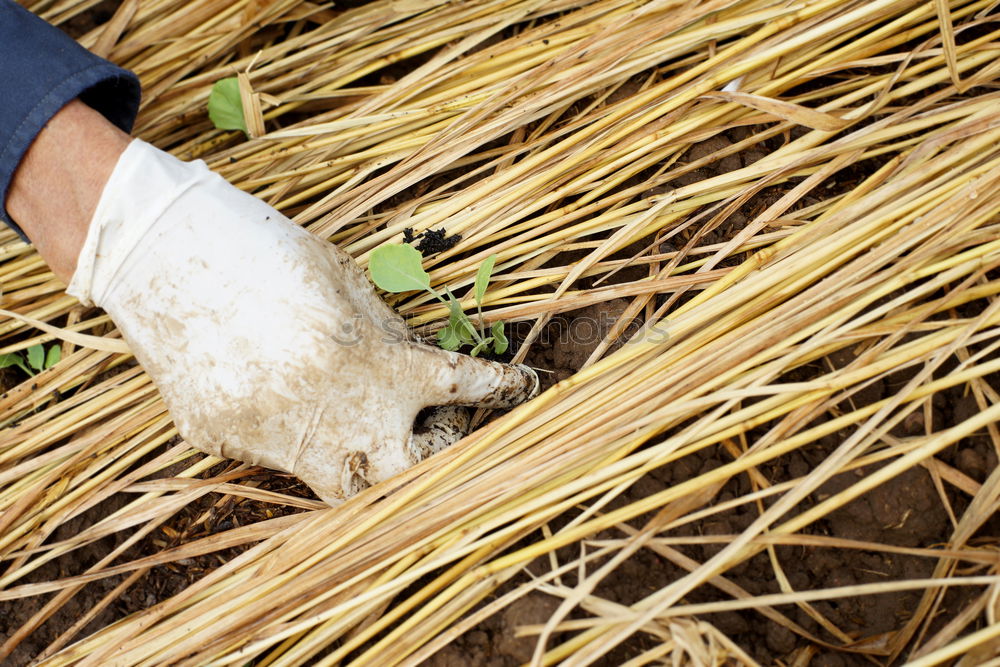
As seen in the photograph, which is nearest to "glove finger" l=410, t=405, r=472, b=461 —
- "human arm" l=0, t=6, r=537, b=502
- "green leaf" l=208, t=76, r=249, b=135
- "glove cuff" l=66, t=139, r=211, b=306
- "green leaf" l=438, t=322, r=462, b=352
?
"human arm" l=0, t=6, r=537, b=502

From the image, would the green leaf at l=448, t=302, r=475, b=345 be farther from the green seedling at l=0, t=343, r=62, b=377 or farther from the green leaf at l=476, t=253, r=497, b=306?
the green seedling at l=0, t=343, r=62, b=377

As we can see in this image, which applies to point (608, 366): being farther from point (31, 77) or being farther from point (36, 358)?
point (36, 358)

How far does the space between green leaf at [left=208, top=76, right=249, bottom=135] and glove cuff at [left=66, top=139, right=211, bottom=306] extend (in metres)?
0.40

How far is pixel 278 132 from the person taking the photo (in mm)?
1486

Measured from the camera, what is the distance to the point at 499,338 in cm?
123

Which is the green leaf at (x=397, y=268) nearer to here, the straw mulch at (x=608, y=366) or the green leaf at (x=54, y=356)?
the straw mulch at (x=608, y=366)

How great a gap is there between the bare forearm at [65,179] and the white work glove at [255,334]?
6 centimetres

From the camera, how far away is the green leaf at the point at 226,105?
1496 mm

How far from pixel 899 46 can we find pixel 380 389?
3.95 ft

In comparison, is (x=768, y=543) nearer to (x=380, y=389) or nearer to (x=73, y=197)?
(x=380, y=389)

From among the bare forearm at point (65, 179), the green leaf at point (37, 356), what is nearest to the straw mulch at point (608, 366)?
the green leaf at point (37, 356)

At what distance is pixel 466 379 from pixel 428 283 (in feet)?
0.61

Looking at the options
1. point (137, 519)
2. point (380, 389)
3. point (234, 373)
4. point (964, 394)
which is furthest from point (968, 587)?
point (137, 519)

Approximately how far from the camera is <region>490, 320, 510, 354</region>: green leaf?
1.23m
